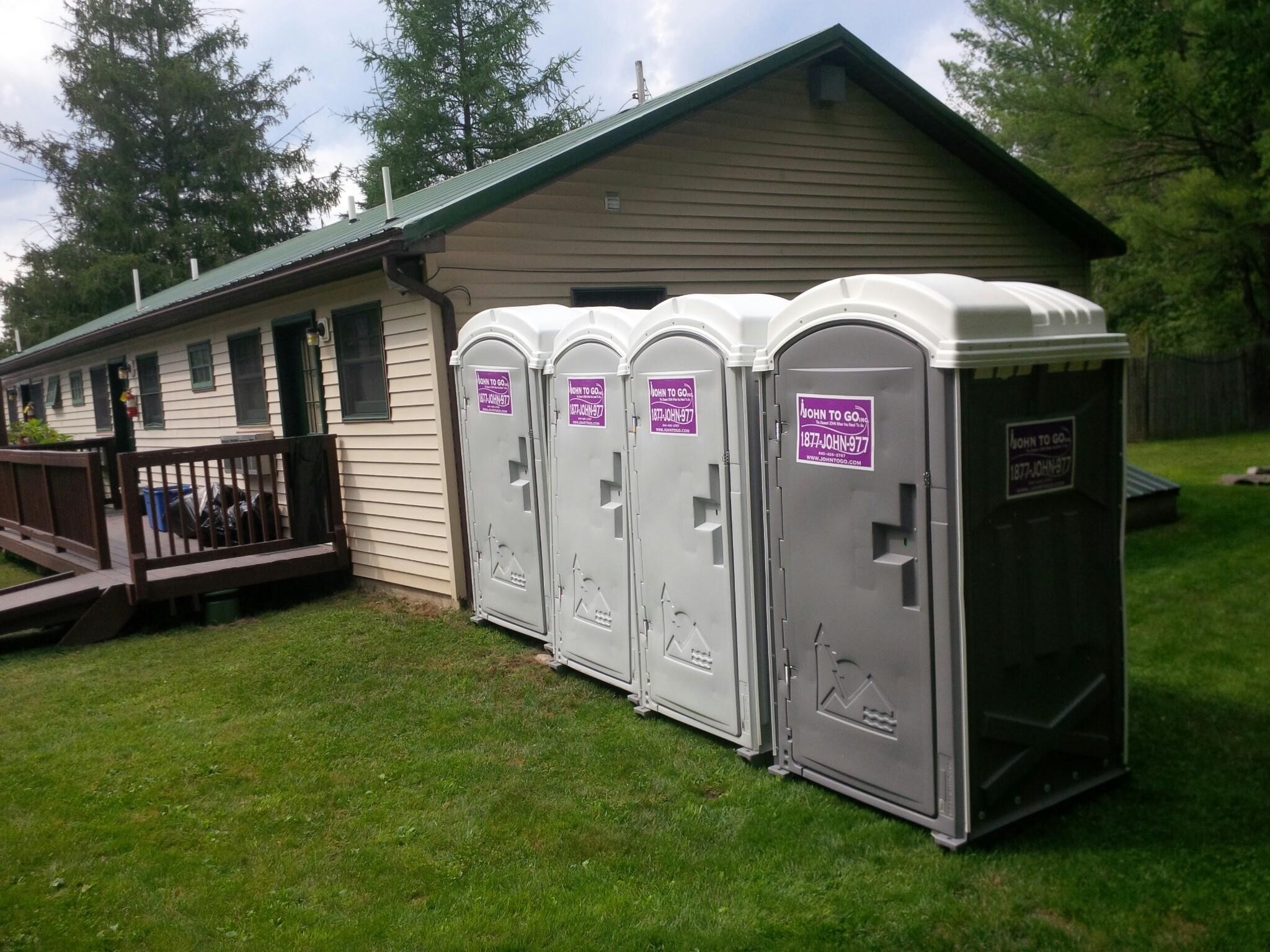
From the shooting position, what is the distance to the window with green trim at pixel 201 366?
11.6m

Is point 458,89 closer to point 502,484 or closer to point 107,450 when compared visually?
point 107,450

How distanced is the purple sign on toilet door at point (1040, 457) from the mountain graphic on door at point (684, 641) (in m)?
1.75

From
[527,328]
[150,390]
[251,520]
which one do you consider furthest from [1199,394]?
[150,390]

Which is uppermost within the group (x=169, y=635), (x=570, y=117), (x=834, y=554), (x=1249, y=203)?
(x=570, y=117)

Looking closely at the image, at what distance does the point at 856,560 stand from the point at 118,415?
46.5ft

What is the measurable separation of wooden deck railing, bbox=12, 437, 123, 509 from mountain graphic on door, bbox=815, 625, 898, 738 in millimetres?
11988

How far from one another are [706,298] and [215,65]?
1281 inches

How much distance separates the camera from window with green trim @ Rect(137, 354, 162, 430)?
13.4 m

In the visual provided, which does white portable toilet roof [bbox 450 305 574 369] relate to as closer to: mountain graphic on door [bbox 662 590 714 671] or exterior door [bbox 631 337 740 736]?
exterior door [bbox 631 337 740 736]

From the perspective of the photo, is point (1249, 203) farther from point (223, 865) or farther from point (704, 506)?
point (223, 865)

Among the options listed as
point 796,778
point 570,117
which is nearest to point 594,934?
point 796,778

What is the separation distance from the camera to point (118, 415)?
15.3 meters

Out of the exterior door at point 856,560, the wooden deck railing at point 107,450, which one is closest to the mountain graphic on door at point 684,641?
the exterior door at point 856,560

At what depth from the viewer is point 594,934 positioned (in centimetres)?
344
